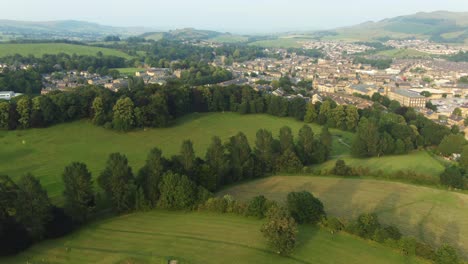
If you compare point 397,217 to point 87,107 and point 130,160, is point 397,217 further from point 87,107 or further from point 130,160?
point 87,107

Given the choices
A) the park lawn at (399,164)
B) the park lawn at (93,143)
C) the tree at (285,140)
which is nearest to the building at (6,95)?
the park lawn at (93,143)

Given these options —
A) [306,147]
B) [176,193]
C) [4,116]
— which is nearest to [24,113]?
[4,116]

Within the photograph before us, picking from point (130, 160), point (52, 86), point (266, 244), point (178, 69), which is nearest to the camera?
point (266, 244)

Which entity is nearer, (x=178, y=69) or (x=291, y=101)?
(x=291, y=101)

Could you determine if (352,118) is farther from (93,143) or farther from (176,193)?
(176,193)

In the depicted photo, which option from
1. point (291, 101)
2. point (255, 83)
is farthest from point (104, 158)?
point (255, 83)

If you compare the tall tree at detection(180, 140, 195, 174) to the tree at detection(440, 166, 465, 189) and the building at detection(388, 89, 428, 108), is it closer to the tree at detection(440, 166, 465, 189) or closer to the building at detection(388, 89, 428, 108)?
the tree at detection(440, 166, 465, 189)

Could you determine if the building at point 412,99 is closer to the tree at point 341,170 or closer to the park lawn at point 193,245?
the tree at point 341,170
